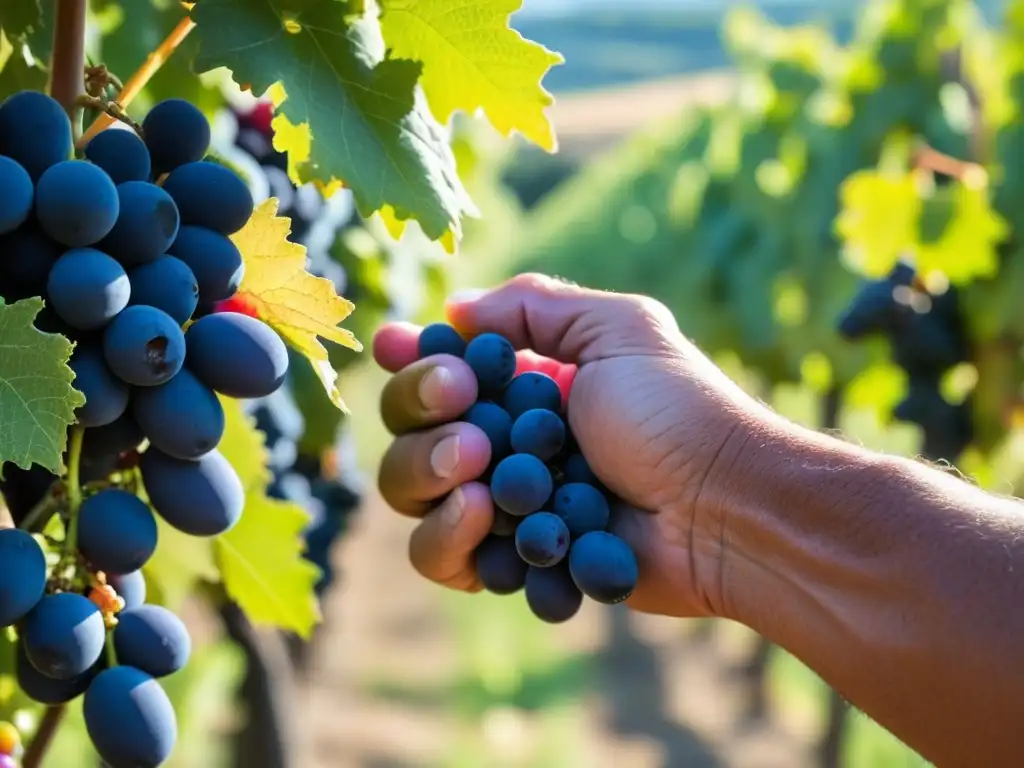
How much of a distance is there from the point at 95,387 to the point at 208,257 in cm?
13

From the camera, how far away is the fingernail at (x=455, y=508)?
113 centimetres

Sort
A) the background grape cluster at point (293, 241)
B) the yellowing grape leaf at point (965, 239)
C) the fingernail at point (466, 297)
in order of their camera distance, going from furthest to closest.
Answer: the yellowing grape leaf at point (965, 239), the background grape cluster at point (293, 241), the fingernail at point (466, 297)

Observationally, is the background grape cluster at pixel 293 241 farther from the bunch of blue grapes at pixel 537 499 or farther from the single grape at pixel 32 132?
the single grape at pixel 32 132

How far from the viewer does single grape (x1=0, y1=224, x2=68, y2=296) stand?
2.70 ft

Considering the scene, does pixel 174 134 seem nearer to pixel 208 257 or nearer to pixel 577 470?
pixel 208 257

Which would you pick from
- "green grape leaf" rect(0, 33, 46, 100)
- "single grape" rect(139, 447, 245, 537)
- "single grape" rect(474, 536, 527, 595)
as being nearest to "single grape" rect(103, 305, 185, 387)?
"single grape" rect(139, 447, 245, 537)

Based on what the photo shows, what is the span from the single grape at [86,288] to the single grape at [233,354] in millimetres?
73

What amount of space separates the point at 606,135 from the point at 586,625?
13073 mm

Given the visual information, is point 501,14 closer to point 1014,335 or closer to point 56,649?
point 56,649

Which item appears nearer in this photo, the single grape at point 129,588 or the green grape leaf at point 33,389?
the green grape leaf at point 33,389

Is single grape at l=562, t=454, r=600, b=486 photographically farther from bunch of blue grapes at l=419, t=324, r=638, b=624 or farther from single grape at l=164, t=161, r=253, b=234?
single grape at l=164, t=161, r=253, b=234

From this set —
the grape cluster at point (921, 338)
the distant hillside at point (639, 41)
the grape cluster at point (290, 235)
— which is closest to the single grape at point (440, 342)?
the grape cluster at point (290, 235)

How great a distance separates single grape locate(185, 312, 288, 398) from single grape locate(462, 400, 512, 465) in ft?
0.99

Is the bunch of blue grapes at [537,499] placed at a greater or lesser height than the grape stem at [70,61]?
lesser
